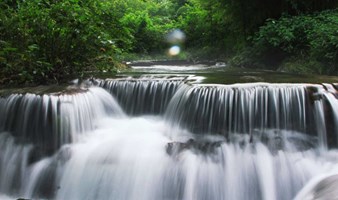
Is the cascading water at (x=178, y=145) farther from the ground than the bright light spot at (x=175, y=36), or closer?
closer

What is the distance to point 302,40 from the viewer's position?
973 centimetres

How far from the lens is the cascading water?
5.68 meters

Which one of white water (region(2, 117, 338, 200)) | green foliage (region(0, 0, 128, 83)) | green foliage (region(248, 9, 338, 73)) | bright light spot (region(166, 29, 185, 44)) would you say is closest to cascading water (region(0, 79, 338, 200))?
white water (region(2, 117, 338, 200))

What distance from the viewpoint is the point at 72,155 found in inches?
246

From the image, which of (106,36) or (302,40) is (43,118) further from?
(302,40)

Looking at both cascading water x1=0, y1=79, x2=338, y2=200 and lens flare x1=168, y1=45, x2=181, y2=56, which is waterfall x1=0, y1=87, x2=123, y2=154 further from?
lens flare x1=168, y1=45, x2=181, y2=56

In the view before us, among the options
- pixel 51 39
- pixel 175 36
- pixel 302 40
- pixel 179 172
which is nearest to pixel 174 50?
pixel 175 36

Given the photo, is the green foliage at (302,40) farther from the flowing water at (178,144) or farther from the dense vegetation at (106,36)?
the flowing water at (178,144)

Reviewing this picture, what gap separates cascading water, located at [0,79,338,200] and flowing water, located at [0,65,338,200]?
0.02m

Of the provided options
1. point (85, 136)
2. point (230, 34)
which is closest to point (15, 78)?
point (85, 136)

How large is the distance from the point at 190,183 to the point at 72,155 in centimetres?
193

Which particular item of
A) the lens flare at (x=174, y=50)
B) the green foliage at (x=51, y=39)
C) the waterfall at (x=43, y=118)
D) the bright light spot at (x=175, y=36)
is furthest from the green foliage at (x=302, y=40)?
the bright light spot at (x=175, y=36)

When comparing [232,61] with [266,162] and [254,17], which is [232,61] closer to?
[254,17]

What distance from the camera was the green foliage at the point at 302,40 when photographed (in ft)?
28.5
